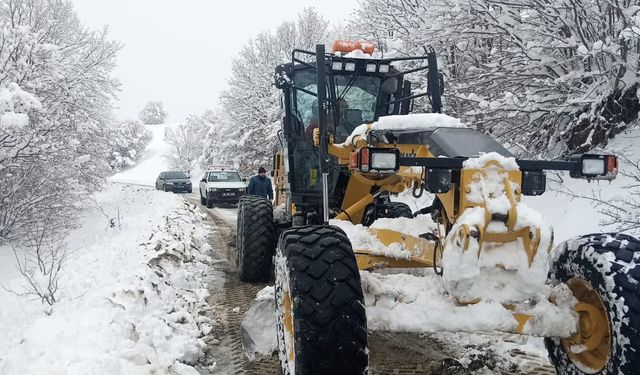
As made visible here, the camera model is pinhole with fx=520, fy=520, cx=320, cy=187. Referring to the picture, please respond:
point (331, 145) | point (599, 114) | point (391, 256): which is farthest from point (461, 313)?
point (599, 114)

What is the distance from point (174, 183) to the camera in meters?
30.2

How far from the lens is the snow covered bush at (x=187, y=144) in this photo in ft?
196

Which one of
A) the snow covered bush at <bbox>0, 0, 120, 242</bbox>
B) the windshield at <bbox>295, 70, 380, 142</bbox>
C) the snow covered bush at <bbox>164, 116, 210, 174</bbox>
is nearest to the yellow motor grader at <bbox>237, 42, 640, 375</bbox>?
the windshield at <bbox>295, 70, 380, 142</bbox>

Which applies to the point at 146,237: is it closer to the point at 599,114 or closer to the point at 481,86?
the point at 481,86

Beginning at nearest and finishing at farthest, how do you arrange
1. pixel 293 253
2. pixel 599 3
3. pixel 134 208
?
pixel 293 253 → pixel 599 3 → pixel 134 208

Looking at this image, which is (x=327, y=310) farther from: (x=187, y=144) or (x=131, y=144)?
(x=131, y=144)

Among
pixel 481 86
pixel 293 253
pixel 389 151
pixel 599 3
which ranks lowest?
pixel 293 253

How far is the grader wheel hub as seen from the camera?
3087 millimetres

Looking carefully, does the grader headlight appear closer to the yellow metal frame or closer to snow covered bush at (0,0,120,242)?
the yellow metal frame

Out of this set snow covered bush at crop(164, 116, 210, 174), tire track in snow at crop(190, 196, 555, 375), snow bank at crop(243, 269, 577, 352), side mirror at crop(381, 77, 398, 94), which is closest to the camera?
snow bank at crop(243, 269, 577, 352)

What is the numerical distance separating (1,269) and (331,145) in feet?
27.4

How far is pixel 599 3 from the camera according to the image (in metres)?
7.39

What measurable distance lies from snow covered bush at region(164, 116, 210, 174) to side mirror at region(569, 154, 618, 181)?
57.4 metres

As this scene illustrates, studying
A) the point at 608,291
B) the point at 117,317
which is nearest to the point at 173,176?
the point at 117,317
